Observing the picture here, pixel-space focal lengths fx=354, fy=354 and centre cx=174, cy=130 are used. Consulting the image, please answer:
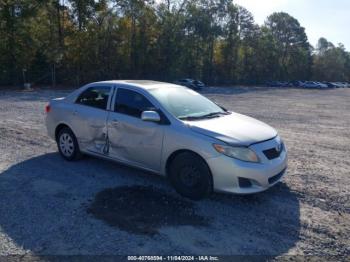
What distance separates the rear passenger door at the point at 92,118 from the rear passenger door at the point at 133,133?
0.70ft

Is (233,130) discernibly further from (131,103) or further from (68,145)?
(68,145)

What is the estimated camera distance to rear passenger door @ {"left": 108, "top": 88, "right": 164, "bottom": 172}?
552 centimetres

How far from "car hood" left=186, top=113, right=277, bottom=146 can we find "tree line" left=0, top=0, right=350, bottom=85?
29462 millimetres

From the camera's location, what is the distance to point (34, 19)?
31656 millimetres

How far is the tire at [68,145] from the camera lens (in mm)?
6828

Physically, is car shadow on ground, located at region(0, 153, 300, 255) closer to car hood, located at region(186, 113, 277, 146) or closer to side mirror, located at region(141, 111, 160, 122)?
car hood, located at region(186, 113, 277, 146)

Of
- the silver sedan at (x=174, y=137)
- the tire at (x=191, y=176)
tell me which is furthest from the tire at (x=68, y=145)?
the tire at (x=191, y=176)

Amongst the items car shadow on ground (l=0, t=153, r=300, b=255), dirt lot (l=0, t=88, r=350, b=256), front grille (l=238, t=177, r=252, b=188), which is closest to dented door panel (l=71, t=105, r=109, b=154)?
dirt lot (l=0, t=88, r=350, b=256)

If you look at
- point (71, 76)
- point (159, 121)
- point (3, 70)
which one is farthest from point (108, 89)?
point (71, 76)

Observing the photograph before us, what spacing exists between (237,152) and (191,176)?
771 mm

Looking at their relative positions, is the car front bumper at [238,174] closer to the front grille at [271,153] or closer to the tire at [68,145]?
the front grille at [271,153]

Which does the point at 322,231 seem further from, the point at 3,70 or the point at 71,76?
the point at 71,76

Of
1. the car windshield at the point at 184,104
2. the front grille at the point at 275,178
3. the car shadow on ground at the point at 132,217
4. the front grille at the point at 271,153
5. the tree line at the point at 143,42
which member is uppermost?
the tree line at the point at 143,42

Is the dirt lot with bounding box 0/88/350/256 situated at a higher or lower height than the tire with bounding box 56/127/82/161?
lower
